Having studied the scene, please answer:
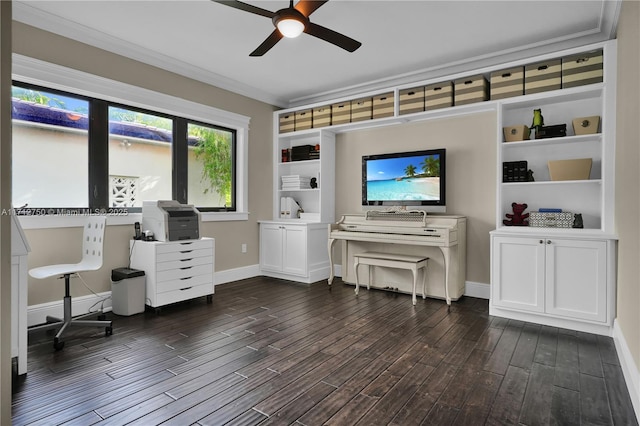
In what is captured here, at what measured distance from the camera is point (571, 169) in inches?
128

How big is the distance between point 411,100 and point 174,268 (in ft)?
10.2

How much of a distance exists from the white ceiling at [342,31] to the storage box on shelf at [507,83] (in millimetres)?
273

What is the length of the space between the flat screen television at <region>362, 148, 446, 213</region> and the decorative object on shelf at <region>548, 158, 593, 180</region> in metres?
1.09

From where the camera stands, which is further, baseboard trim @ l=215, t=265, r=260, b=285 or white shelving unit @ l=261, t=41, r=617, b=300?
baseboard trim @ l=215, t=265, r=260, b=285

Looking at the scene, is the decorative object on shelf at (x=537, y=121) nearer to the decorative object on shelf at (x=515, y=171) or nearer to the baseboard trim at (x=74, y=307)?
the decorative object on shelf at (x=515, y=171)

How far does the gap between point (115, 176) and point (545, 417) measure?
13.0 feet

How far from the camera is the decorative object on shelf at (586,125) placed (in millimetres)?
3199

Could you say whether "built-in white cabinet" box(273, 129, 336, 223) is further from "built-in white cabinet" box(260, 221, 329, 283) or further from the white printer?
the white printer

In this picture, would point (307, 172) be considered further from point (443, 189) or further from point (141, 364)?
point (141, 364)

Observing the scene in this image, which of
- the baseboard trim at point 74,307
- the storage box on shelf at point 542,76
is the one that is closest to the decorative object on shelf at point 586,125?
the storage box on shelf at point 542,76

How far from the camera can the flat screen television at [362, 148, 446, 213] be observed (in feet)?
13.7

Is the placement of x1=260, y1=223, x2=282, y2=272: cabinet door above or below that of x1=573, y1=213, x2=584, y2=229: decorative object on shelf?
below

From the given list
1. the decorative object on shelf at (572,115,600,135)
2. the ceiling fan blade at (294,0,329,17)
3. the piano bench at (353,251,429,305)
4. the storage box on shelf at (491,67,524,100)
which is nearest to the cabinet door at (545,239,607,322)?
the decorative object on shelf at (572,115,600,135)

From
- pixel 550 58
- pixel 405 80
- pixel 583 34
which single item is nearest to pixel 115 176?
pixel 405 80
